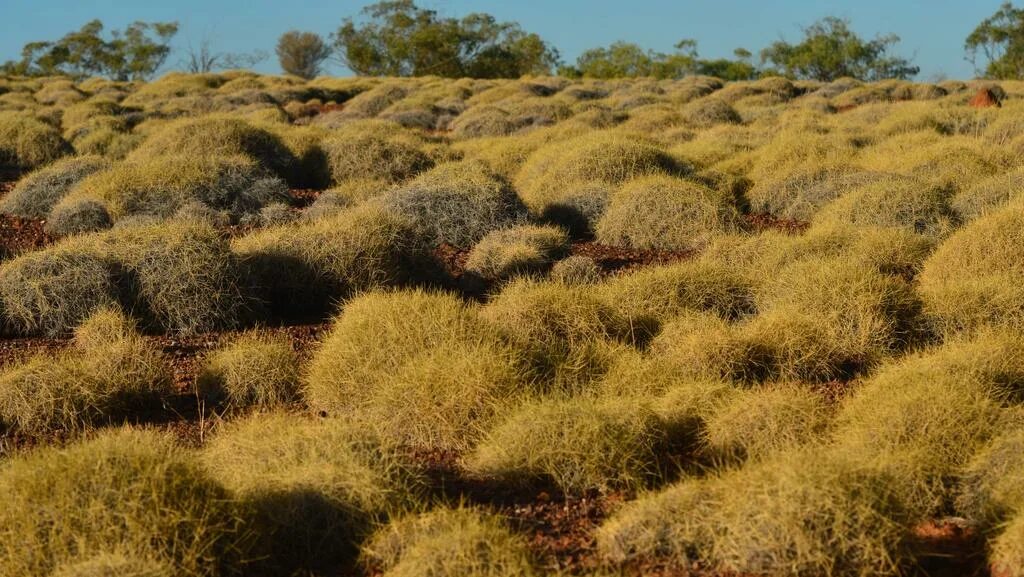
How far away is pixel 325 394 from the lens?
6.45 metres

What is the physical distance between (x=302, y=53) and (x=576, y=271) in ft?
170

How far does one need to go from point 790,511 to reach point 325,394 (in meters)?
3.10

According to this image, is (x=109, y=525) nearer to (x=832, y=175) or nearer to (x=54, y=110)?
(x=832, y=175)

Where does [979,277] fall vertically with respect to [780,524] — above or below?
above

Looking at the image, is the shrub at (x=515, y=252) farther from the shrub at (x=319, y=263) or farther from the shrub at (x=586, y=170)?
the shrub at (x=586, y=170)

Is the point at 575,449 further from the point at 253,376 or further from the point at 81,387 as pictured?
the point at 81,387

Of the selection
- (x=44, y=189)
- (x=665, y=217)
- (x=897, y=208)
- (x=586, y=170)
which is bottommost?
(x=665, y=217)

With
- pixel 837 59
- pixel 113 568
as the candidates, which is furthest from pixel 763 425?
pixel 837 59

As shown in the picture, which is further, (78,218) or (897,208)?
(78,218)

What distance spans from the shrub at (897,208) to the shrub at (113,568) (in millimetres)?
8024

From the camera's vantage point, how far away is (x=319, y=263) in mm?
9234

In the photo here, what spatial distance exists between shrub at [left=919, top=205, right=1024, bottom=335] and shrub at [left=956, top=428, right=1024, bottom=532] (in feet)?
8.11

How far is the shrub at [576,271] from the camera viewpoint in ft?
31.5

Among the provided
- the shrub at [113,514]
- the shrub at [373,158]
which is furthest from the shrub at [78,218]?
the shrub at [113,514]
